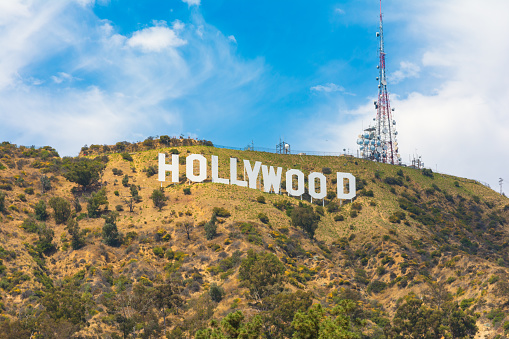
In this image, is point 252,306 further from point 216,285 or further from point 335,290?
point 335,290

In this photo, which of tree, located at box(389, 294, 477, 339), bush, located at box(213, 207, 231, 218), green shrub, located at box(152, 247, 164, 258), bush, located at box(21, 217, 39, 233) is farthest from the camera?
bush, located at box(213, 207, 231, 218)

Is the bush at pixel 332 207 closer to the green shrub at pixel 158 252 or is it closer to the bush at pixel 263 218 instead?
the bush at pixel 263 218

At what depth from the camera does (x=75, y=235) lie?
93.2 meters

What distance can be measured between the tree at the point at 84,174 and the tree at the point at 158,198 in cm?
1718

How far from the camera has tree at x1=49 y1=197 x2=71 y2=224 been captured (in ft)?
333

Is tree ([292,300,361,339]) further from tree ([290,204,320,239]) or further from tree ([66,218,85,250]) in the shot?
tree ([290,204,320,239])

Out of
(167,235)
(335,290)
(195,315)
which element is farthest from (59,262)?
(335,290)

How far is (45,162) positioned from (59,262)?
131 feet

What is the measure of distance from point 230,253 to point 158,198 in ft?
80.6

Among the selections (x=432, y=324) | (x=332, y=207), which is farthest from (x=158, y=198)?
(x=432, y=324)

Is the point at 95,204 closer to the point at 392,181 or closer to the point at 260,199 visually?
the point at 260,199

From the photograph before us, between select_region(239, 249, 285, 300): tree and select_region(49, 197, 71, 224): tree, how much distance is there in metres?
41.0

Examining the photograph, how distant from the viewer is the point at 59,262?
9050 cm

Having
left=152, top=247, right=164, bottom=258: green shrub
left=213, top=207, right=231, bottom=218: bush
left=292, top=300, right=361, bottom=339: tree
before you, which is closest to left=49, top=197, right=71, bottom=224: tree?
left=152, top=247, right=164, bottom=258: green shrub
